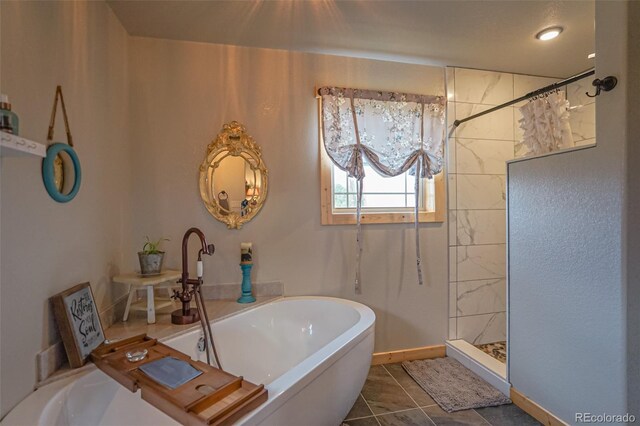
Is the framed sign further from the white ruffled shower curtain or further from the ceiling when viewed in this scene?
the white ruffled shower curtain

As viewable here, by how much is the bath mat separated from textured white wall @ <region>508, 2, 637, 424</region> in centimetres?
20

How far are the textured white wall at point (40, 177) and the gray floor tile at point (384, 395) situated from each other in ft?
5.58

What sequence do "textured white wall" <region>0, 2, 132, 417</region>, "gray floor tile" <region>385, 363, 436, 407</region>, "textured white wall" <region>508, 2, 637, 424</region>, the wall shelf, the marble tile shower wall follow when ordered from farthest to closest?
the marble tile shower wall, "gray floor tile" <region>385, 363, 436, 407</region>, "textured white wall" <region>508, 2, 637, 424</region>, "textured white wall" <region>0, 2, 132, 417</region>, the wall shelf

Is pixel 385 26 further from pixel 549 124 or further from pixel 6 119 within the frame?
pixel 6 119

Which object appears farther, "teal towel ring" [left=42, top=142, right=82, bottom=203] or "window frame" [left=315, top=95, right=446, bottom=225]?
"window frame" [left=315, top=95, right=446, bottom=225]

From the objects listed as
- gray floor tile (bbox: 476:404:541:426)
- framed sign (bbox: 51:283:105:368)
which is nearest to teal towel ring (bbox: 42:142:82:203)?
framed sign (bbox: 51:283:105:368)

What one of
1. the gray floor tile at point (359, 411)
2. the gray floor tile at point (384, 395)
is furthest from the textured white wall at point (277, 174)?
the gray floor tile at point (359, 411)

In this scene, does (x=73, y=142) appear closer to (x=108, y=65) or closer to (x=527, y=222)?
(x=108, y=65)

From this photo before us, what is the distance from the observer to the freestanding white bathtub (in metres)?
1.08

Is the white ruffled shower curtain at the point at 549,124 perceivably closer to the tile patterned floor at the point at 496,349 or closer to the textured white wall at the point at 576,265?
the textured white wall at the point at 576,265

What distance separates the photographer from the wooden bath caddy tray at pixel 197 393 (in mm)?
894

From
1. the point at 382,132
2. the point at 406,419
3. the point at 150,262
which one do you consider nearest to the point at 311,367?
the point at 406,419

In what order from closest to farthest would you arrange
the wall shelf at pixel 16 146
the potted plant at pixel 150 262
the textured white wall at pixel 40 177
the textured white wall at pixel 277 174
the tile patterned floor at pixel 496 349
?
the wall shelf at pixel 16 146 < the textured white wall at pixel 40 177 < the potted plant at pixel 150 262 < the textured white wall at pixel 277 174 < the tile patterned floor at pixel 496 349

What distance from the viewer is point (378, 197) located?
8.31 ft
